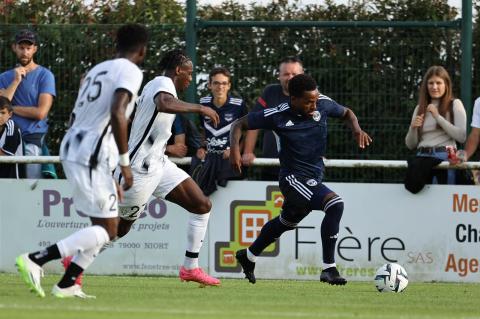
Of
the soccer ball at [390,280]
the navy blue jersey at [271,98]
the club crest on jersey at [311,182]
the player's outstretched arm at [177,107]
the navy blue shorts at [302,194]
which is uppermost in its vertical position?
the player's outstretched arm at [177,107]

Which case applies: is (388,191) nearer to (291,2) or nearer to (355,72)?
(355,72)

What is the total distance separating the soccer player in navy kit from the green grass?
0.67m

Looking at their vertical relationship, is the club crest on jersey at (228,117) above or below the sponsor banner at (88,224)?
above

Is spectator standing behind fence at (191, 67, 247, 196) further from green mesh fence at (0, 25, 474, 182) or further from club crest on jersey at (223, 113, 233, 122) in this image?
green mesh fence at (0, 25, 474, 182)

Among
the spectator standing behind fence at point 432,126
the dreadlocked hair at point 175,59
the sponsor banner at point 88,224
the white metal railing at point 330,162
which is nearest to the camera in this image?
the dreadlocked hair at point 175,59

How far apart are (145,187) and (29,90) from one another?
373 cm

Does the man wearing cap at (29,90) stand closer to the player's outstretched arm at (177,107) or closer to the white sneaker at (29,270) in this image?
the player's outstretched arm at (177,107)

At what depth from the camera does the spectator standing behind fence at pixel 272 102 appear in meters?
14.8

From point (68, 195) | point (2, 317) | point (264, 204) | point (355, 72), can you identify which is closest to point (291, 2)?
point (355, 72)

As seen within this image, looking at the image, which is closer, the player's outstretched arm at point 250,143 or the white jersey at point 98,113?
the white jersey at point 98,113

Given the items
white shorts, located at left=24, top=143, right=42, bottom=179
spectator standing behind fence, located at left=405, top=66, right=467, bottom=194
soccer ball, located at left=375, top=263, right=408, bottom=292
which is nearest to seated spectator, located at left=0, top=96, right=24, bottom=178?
white shorts, located at left=24, top=143, right=42, bottom=179

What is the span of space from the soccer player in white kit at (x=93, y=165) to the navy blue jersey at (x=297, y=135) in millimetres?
3070

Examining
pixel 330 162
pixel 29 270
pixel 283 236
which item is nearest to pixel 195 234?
pixel 283 236

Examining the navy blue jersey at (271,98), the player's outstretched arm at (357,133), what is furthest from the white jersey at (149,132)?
the navy blue jersey at (271,98)
